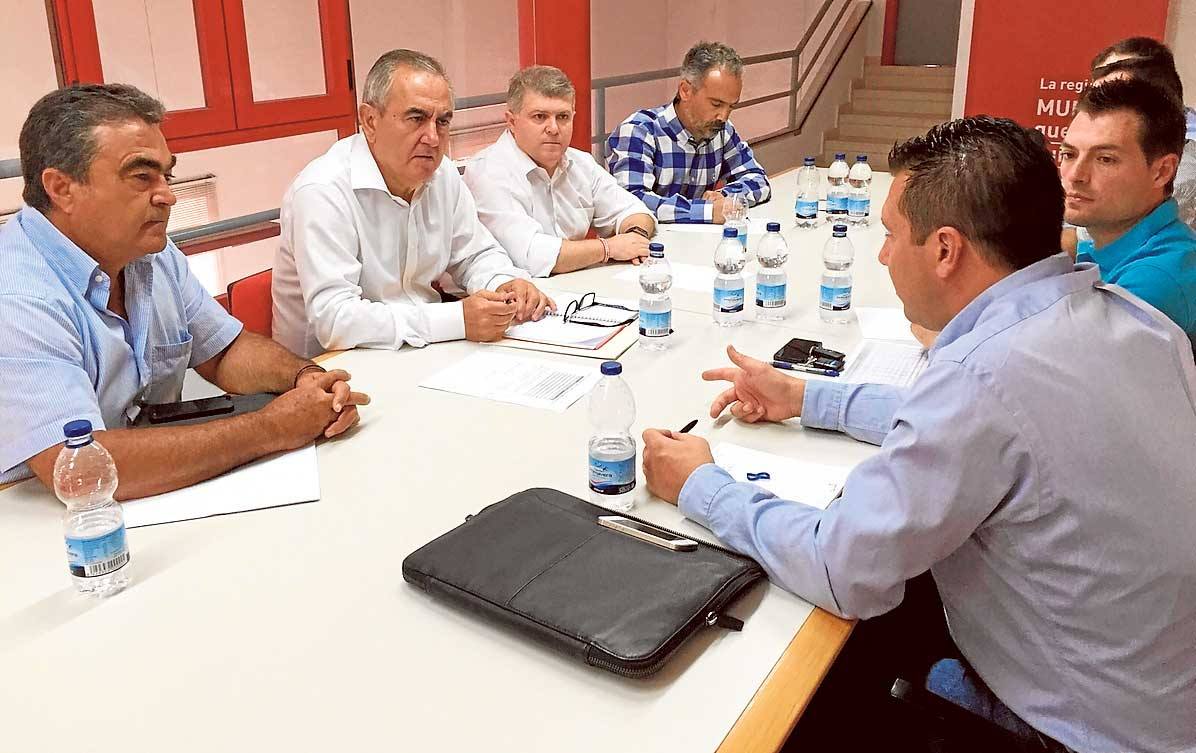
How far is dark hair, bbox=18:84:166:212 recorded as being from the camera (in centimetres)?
164

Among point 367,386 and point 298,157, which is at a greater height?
point 298,157

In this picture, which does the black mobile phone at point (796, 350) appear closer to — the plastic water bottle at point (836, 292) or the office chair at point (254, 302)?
the plastic water bottle at point (836, 292)

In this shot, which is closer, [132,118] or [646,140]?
[132,118]

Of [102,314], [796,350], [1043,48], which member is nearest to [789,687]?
[796,350]

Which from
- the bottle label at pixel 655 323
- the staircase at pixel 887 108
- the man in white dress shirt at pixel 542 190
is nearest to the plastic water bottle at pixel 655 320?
the bottle label at pixel 655 323

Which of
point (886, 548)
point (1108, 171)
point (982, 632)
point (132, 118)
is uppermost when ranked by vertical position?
point (132, 118)

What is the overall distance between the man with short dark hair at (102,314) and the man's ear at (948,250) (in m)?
1.09

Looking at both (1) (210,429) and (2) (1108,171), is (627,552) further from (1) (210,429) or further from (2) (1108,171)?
(2) (1108,171)

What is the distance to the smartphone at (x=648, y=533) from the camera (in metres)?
1.31

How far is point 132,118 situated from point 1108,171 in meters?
2.09

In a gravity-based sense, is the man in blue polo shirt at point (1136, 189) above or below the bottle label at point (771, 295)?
above

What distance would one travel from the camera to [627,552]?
1.30m

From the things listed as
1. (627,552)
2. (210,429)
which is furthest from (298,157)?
(627,552)

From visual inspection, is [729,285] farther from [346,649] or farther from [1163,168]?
[346,649]
